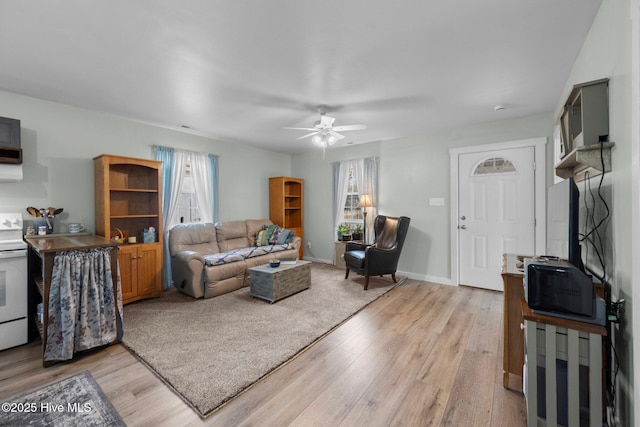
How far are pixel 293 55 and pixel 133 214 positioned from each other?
3206mm

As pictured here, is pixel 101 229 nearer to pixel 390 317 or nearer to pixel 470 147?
pixel 390 317

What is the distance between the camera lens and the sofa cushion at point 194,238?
4059mm

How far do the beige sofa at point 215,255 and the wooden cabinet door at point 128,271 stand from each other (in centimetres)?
52

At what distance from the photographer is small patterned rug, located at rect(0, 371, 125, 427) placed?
5.22ft

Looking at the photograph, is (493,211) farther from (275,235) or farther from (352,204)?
(275,235)

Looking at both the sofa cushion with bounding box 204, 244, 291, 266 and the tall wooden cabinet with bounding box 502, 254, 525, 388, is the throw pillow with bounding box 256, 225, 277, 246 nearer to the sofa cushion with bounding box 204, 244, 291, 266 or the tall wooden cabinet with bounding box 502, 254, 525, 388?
the sofa cushion with bounding box 204, 244, 291, 266

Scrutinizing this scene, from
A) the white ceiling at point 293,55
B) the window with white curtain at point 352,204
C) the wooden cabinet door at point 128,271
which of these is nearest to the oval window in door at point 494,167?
the white ceiling at point 293,55

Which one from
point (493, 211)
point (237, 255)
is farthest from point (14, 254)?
point (493, 211)

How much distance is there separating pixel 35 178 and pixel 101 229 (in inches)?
32.7

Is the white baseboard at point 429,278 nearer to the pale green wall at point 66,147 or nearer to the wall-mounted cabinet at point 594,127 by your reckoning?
the wall-mounted cabinet at point 594,127

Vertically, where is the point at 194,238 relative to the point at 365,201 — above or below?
below

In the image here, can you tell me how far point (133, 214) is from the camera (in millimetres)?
3830

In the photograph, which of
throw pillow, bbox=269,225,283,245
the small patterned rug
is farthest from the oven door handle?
throw pillow, bbox=269,225,283,245

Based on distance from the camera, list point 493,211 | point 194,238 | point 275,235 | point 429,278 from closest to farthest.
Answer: point 493,211 < point 194,238 < point 429,278 < point 275,235
